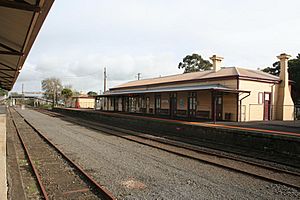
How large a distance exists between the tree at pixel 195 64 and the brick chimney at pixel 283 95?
31.2m

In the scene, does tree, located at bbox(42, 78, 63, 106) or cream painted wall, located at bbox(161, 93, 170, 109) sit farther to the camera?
tree, located at bbox(42, 78, 63, 106)

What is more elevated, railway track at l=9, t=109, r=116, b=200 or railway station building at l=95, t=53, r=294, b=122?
railway station building at l=95, t=53, r=294, b=122

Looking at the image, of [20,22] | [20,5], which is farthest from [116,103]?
[20,5]

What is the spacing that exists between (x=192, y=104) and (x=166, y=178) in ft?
52.2

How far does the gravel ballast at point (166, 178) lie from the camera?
557 centimetres

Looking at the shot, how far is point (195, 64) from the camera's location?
53094 millimetres

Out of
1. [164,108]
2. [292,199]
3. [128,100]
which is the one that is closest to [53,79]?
[128,100]

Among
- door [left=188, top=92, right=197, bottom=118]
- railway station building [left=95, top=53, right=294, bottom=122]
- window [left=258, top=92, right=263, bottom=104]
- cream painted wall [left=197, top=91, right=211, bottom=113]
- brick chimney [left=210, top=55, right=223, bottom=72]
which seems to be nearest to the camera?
railway station building [left=95, top=53, right=294, bottom=122]

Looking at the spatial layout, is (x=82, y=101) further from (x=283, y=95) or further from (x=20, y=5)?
(x=20, y=5)

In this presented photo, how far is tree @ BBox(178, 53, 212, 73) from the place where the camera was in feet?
172

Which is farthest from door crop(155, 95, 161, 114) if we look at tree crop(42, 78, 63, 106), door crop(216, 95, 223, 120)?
tree crop(42, 78, 63, 106)

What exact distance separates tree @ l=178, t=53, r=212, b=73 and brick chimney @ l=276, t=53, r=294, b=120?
31235 millimetres

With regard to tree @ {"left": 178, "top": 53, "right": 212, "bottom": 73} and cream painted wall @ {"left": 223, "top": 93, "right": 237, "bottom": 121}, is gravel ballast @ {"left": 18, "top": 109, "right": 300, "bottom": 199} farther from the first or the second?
tree @ {"left": 178, "top": 53, "right": 212, "bottom": 73}

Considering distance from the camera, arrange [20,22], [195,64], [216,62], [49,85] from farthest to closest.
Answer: [49,85], [195,64], [216,62], [20,22]
